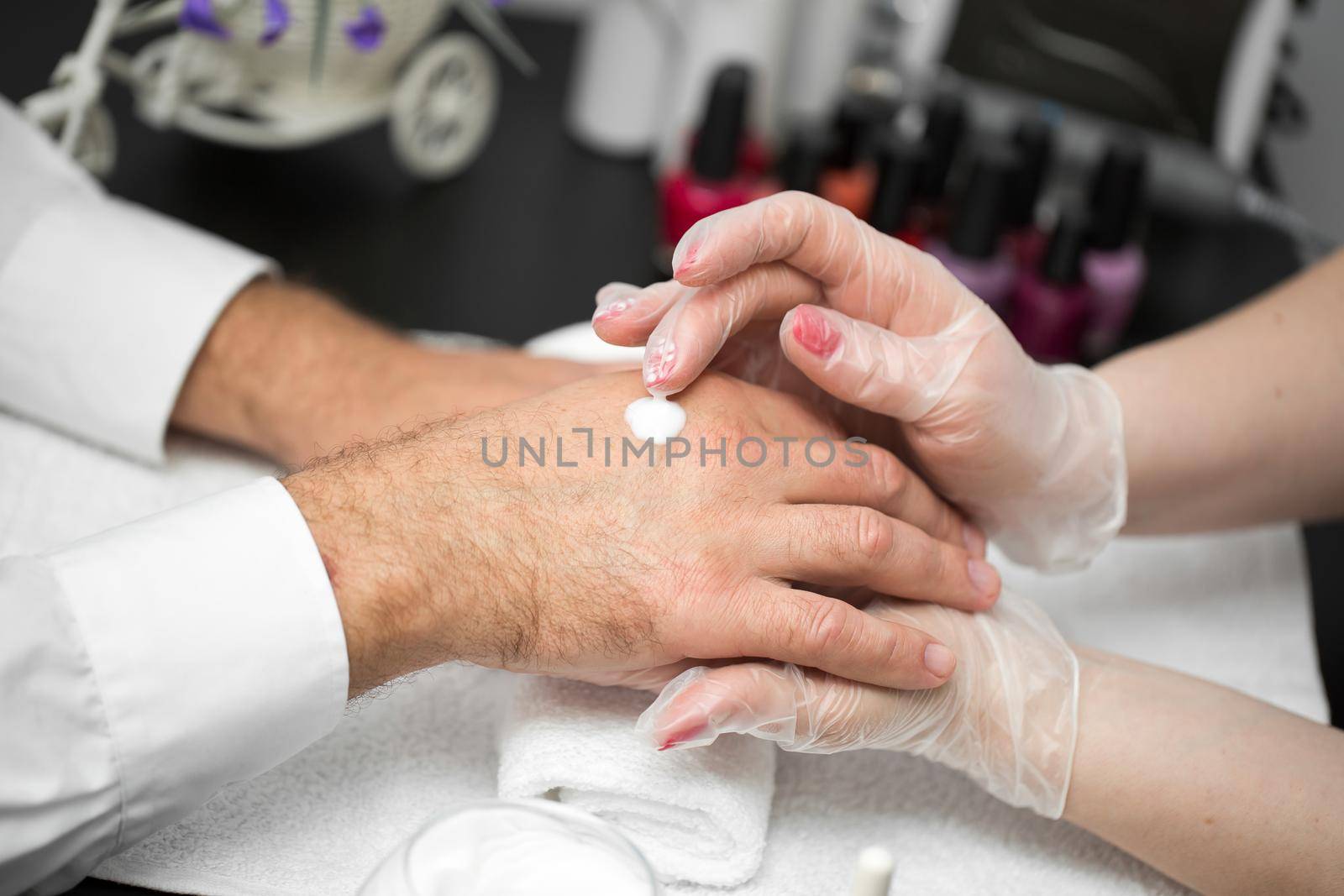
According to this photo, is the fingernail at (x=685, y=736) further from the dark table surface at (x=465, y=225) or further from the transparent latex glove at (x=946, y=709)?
the dark table surface at (x=465, y=225)

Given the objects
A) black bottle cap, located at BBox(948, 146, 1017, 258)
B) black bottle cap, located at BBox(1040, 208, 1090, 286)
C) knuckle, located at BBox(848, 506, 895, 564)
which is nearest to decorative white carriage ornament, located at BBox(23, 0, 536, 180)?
black bottle cap, located at BBox(948, 146, 1017, 258)

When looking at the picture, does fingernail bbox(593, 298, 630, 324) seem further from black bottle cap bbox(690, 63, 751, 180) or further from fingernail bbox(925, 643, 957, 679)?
black bottle cap bbox(690, 63, 751, 180)

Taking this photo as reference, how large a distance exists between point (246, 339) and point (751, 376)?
16.4 inches

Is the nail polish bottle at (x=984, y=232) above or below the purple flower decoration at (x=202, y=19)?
below

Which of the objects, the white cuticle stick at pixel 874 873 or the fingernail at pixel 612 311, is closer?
the white cuticle stick at pixel 874 873

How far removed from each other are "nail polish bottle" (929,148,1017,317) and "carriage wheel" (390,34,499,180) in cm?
57

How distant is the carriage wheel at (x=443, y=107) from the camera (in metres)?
1.33

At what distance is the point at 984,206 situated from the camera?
4.23ft

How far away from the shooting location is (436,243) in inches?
53.2

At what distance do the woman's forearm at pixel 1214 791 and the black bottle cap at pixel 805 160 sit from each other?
0.74 m

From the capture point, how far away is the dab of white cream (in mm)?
745

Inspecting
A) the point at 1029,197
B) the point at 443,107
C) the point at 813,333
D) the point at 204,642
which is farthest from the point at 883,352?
the point at 443,107

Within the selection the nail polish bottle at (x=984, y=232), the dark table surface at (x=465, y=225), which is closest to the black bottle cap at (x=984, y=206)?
the nail polish bottle at (x=984, y=232)

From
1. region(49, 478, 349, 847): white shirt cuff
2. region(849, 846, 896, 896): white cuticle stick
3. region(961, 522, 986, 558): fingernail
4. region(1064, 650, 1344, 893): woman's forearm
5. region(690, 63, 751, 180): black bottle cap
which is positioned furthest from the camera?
region(690, 63, 751, 180): black bottle cap
